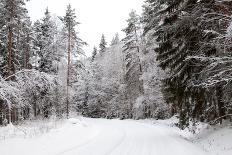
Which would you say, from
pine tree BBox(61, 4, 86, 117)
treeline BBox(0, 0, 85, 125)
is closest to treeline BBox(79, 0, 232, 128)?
pine tree BBox(61, 4, 86, 117)

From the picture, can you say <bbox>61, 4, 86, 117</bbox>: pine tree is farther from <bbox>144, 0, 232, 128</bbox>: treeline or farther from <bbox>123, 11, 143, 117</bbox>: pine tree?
<bbox>144, 0, 232, 128</bbox>: treeline

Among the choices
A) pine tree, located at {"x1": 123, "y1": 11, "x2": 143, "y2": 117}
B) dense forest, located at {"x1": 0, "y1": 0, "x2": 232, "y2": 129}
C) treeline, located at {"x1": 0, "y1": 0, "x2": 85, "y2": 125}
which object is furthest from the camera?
pine tree, located at {"x1": 123, "y1": 11, "x2": 143, "y2": 117}

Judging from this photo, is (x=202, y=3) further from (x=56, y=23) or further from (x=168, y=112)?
(x=56, y=23)

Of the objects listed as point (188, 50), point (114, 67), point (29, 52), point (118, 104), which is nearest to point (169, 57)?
point (188, 50)

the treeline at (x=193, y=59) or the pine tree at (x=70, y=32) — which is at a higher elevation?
the pine tree at (x=70, y=32)

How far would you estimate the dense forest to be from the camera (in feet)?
47.7

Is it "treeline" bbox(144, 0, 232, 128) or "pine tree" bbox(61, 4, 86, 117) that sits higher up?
"pine tree" bbox(61, 4, 86, 117)

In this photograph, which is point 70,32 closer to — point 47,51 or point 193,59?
point 47,51

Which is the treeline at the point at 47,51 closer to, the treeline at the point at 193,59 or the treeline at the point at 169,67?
the treeline at the point at 169,67

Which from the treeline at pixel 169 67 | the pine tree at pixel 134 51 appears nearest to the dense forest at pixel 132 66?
the treeline at pixel 169 67

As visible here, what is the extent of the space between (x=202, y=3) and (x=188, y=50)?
268 centimetres

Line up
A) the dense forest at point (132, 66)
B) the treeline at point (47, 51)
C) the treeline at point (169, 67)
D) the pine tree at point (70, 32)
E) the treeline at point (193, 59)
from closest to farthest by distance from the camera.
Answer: the treeline at point (169, 67) < the dense forest at point (132, 66) < the treeline at point (193, 59) < the treeline at point (47, 51) < the pine tree at point (70, 32)

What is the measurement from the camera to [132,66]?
47.7 meters

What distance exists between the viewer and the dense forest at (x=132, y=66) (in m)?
14.5
